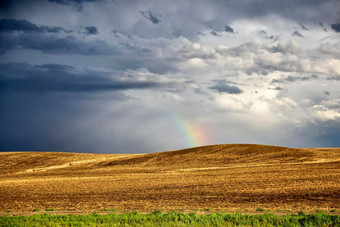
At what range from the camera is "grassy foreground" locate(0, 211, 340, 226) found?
15742 millimetres

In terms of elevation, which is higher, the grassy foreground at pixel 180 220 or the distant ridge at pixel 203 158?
the distant ridge at pixel 203 158

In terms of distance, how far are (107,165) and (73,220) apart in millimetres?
48979

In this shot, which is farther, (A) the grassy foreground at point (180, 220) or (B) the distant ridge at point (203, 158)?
(B) the distant ridge at point (203, 158)

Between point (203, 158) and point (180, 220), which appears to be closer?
point (180, 220)

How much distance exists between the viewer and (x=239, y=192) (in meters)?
28.6

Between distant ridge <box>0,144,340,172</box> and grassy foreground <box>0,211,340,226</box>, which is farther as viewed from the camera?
distant ridge <box>0,144,340,172</box>

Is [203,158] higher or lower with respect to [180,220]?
higher

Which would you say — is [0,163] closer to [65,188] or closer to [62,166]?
[62,166]

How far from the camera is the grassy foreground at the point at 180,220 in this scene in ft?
51.6

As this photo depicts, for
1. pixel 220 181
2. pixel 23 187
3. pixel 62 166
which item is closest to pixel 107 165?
pixel 62 166

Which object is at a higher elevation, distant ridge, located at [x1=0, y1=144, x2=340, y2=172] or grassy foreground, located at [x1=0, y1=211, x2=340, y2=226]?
distant ridge, located at [x1=0, y1=144, x2=340, y2=172]

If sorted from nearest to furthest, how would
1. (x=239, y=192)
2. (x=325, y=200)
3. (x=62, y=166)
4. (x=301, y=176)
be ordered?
1. (x=325, y=200)
2. (x=239, y=192)
3. (x=301, y=176)
4. (x=62, y=166)

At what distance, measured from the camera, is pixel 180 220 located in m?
16.7

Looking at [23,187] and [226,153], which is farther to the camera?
[226,153]
